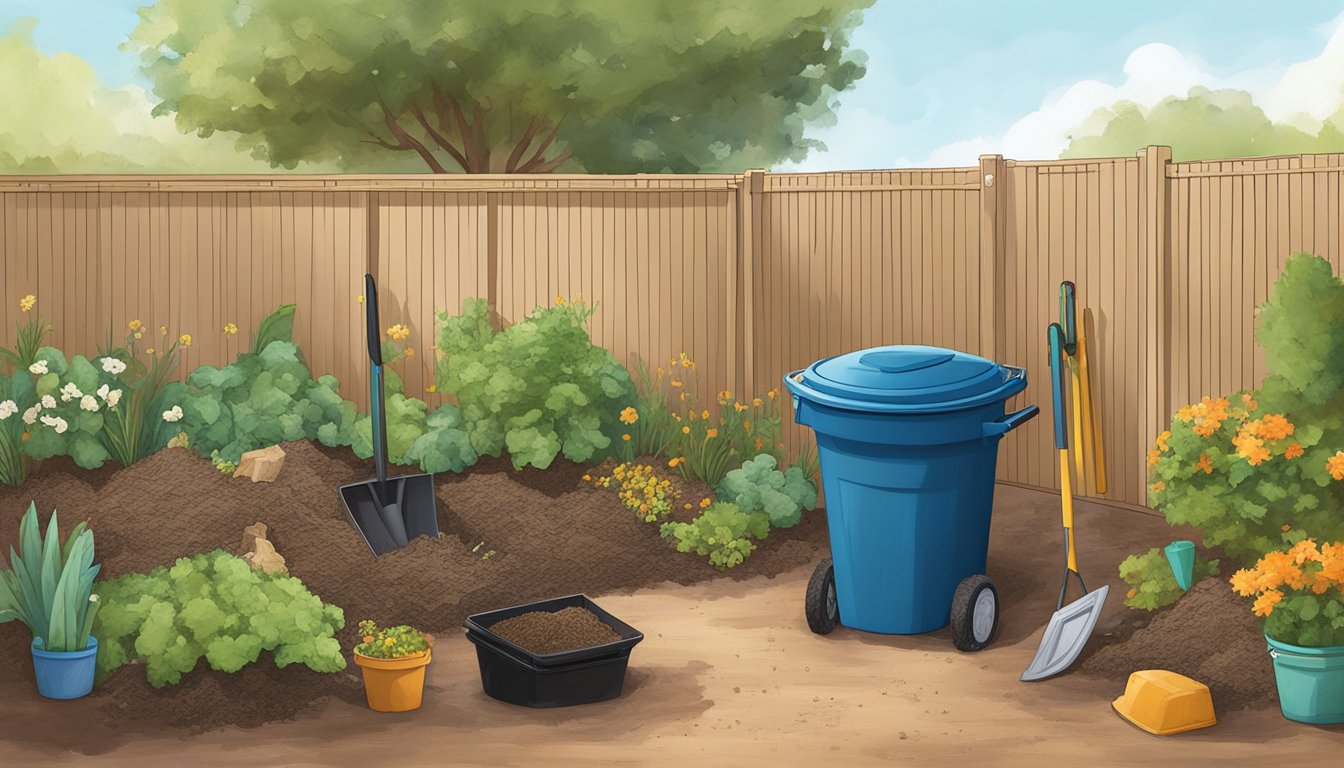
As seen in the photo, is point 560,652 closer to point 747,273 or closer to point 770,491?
point 770,491

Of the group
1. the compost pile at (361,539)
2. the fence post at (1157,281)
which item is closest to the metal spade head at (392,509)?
the compost pile at (361,539)

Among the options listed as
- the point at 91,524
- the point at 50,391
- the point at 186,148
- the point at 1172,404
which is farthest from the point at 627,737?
the point at 186,148

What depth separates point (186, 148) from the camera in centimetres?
3712

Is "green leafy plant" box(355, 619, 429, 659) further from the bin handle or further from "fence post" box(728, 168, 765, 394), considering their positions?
"fence post" box(728, 168, 765, 394)

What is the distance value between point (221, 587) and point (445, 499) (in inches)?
105

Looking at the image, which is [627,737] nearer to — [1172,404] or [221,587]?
[221,587]

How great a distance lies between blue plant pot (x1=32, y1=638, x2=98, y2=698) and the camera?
20.6 ft

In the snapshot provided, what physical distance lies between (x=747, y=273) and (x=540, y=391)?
1629 millimetres

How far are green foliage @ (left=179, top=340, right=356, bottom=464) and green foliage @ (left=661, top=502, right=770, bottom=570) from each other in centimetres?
224

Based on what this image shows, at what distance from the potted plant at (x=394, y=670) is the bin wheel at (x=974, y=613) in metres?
2.54

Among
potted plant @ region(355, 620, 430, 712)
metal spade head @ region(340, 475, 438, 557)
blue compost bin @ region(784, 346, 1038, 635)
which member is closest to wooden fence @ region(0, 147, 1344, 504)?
metal spade head @ region(340, 475, 438, 557)

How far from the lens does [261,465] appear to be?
350 inches

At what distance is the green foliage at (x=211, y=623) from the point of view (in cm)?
624

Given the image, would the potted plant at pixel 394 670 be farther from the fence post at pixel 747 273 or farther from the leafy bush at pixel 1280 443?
the fence post at pixel 747 273
